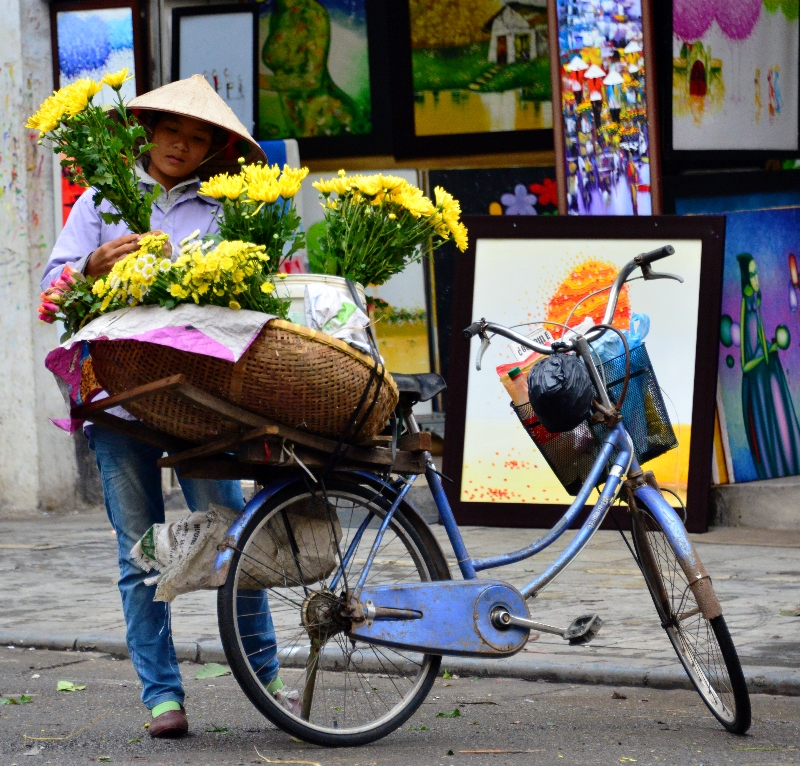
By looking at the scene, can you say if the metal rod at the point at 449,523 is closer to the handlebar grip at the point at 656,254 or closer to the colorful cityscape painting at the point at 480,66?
the handlebar grip at the point at 656,254

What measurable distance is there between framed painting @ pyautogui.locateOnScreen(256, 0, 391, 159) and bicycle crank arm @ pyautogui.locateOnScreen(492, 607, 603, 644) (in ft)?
19.9

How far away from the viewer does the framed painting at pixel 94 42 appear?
940 cm

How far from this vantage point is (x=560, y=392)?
3951 millimetres

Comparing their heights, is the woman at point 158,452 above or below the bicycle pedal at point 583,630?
above

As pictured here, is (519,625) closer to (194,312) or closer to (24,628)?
(194,312)

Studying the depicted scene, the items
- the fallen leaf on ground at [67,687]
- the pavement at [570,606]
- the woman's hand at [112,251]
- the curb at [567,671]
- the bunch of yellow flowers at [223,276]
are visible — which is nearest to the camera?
the bunch of yellow flowers at [223,276]

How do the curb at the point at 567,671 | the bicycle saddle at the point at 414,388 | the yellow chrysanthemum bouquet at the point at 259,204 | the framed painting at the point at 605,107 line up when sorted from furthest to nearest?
1. the framed painting at the point at 605,107
2. the curb at the point at 567,671
3. the bicycle saddle at the point at 414,388
4. the yellow chrysanthemum bouquet at the point at 259,204

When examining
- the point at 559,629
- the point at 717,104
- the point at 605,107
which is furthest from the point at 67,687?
the point at 717,104

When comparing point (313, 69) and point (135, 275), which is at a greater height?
point (313, 69)

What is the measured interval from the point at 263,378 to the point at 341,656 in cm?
105

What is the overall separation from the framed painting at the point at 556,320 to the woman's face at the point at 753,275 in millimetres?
761

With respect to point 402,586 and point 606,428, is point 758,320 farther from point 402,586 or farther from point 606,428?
point 402,586

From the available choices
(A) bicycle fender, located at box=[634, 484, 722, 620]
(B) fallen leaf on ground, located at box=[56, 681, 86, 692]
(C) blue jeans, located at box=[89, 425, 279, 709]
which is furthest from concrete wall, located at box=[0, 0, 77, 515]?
(A) bicycle fender, located at box=[634, 484, 722, 620]

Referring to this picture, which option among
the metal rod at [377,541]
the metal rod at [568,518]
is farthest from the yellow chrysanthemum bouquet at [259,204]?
the metal rod at [568,518]
